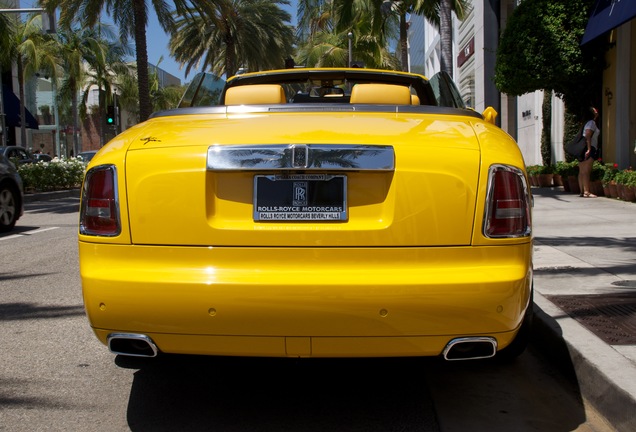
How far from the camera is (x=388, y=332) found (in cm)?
283

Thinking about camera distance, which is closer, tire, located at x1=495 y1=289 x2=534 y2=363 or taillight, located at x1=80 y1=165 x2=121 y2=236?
taillight, located at x1=80 y1=165 x2=121 y2=236

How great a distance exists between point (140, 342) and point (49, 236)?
7979 mm

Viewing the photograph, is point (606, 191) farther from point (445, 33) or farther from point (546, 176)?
point (445, 33)

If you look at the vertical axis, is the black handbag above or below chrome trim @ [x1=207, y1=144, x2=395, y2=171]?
above

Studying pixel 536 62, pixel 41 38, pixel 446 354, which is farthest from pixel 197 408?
pixel 41 38

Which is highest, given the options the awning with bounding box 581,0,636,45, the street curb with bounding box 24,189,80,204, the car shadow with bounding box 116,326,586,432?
the awning with bounding box 581,0,636,45

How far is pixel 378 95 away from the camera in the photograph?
13.7 feet

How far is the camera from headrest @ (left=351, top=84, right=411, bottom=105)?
13.7 feet

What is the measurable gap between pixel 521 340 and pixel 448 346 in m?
1.02

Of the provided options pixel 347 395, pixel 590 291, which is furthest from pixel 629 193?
pixel 347 395

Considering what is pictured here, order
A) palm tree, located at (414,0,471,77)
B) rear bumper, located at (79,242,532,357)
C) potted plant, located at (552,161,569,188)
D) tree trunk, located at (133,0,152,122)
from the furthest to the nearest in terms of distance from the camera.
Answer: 1. palm tree, located at (414,0,471,77)
2. tree trunk, located at (133,0,152,122)
3. potted plant, located at (552,161,569,188)
4. rear bumper, located at (79,242,532,357)

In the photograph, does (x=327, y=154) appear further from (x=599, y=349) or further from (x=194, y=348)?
(x=599, y=349)

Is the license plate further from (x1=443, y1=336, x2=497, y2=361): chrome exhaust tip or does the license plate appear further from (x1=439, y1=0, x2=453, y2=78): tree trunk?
(x1=439, y1=0, x2=453, y2=78): tree trunk

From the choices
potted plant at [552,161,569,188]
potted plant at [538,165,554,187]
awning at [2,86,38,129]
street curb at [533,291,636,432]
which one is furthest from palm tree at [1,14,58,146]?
street curb at [533,291,636,432]
